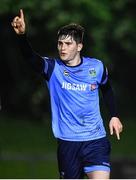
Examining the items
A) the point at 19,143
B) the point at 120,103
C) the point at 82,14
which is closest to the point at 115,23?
the point at 82,14

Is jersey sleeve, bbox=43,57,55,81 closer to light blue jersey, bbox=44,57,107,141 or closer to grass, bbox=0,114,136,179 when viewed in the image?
light blue jersey, bbox=44,57,107,141

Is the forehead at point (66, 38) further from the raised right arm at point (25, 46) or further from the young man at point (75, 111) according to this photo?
the raised right arm at point (25, 46)

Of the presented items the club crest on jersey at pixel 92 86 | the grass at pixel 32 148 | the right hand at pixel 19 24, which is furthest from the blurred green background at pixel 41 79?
the right hand at pixel 19 24

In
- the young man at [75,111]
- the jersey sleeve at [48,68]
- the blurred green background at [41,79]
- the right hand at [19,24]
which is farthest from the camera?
the blurred green background at [41,79]

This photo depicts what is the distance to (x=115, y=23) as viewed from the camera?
15984mm

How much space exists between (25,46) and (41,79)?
1013 cm

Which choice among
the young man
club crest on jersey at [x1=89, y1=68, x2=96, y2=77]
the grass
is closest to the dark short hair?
the young man

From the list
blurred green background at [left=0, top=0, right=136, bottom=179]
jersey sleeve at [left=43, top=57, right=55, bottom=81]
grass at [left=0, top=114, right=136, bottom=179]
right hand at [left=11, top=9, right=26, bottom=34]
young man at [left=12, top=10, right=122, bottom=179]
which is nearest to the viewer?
right hand at [left=11, top=9, right=26, bottom=34]

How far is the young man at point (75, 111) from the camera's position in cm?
738

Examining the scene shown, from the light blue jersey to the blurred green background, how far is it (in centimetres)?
465

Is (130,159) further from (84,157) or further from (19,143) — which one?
(84,157)

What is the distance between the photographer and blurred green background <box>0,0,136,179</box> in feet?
45.6

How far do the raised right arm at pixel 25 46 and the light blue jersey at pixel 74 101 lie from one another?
90mm

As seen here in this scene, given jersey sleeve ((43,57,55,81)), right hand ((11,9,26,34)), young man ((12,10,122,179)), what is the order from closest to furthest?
right hand ((11,9,26,34)), young man ((12,10,122,179)), jersey sleeve ((43,57,55,81))
